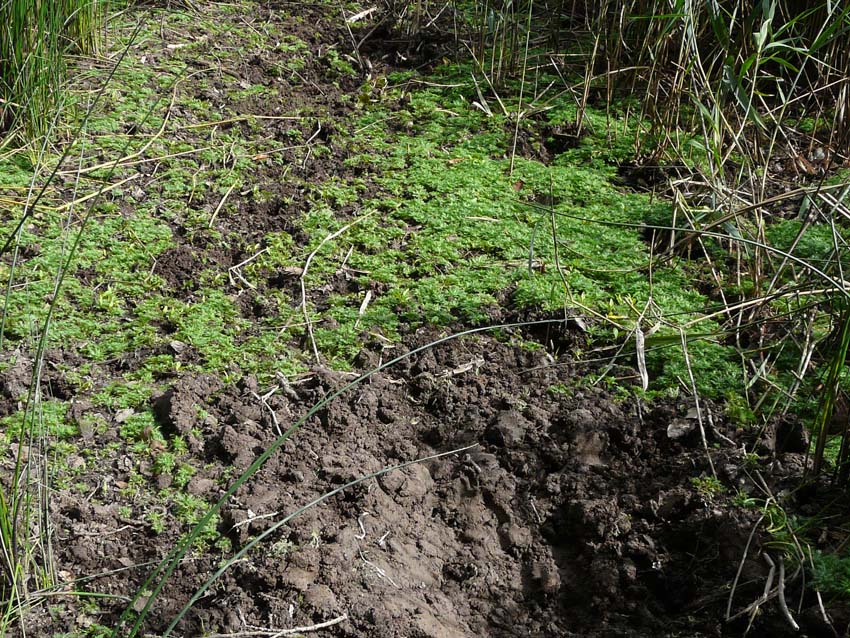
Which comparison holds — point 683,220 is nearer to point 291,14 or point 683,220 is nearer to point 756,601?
point 756,601

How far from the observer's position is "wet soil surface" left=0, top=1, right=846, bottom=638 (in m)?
1.92

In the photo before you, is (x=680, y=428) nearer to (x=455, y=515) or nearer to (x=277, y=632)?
(x=455, y=515)

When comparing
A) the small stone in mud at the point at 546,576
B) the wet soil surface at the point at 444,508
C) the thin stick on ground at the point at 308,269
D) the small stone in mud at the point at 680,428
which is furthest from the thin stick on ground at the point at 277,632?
the small stone in mud at the point at 680,428

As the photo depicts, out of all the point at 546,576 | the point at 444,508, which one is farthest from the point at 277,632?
the point at 546,576

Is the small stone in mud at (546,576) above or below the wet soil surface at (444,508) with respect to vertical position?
below

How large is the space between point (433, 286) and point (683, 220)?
101cm

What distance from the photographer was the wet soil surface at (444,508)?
6.28 feet

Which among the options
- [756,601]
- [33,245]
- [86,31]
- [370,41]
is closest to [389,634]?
[756,601]

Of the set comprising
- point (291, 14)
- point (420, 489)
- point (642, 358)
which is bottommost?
point (420, 489)

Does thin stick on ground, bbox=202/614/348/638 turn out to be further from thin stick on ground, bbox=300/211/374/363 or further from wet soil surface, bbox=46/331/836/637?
thin stick on ground, bbox=300/211/374/363

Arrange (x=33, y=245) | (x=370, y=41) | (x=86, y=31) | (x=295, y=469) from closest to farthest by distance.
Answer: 1. (x=295, y=469)
2. (x=33, y=245)
3. (x=86, y=31)
4. (x=370, y=41)

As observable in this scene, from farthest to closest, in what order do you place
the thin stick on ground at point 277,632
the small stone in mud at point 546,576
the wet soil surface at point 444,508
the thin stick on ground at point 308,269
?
the thin stick on ground at point 308,269
the small stone in mud at point 546,576
the wet soil surface at point 444,508
the thin stick on ground at point 277,632

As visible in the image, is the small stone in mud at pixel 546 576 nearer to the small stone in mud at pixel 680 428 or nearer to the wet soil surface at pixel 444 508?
the wet soil surface at pixel 444 508

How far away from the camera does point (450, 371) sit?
260cm
